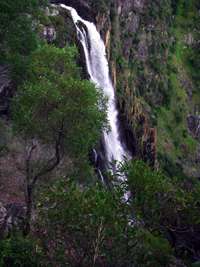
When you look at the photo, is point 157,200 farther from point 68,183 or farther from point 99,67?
point 99,67

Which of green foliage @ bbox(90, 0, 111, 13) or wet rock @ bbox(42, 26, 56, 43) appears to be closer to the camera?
wet rock @ bbox(42, 26, 56, 43)

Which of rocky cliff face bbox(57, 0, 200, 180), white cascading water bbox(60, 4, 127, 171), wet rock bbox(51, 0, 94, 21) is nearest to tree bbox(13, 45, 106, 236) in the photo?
white cascading water bbox(60, 4, 127, 171)

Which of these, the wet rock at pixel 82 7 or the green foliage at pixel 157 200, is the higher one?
the green foliage at pixel 157 200

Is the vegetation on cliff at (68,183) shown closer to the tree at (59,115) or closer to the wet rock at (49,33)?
the tree at (59,115)

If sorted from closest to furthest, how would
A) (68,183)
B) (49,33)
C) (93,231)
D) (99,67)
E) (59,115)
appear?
(93,231)
(68,183)
(59,115)
(49,33)
(99,67)

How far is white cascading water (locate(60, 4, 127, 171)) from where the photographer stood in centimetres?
5331

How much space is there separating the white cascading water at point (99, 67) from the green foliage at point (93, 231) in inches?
1102

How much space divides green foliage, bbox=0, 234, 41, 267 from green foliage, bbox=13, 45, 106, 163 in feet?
22.8

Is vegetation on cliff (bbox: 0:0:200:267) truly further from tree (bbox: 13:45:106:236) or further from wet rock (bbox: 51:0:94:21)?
wet rock (bbox: 51:0:94:21)

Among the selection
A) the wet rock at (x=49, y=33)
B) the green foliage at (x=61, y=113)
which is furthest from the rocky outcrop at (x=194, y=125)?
the green foliage at (x=61, y=113)

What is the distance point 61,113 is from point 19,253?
800 cm

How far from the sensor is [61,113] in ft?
95.6

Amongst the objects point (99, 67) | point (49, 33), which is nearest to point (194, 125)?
point (99, 67)

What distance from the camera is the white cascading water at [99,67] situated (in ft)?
175
